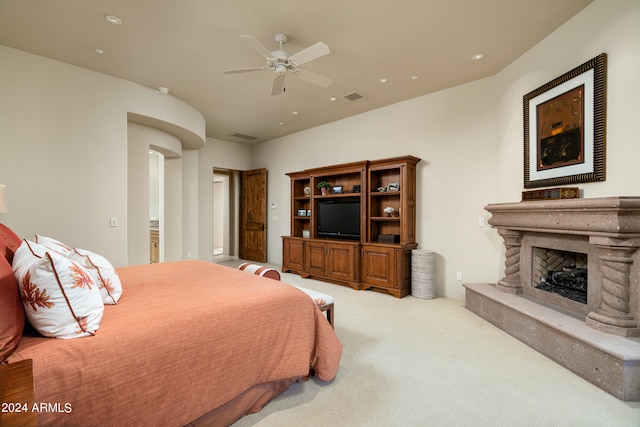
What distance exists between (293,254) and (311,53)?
3846mm

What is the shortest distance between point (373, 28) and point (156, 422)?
3.31m

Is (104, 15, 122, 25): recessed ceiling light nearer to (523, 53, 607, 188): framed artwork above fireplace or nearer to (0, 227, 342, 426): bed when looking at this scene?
(0, 227, 342, 426): bed

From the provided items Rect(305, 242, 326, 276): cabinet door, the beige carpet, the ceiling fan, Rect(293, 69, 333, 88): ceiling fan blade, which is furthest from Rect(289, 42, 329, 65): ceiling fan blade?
Rect(305, 242, 326, 276): cabinet door

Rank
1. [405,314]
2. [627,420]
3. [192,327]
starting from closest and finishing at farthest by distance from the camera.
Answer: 1. [192,327]
2. [627,420]
3. [405,314]

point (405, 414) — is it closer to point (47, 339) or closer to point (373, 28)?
point (47, 339)

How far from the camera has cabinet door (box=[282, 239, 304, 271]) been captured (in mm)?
5535

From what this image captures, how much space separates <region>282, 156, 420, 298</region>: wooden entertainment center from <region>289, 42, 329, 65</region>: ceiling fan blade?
215 centimetres

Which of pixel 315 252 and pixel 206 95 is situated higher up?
pixel 206 95

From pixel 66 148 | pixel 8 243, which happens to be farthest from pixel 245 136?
pixel 8 243

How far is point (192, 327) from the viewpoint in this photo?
144cm

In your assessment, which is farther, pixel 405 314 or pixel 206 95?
pixel 206 95

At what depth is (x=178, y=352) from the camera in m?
1.36

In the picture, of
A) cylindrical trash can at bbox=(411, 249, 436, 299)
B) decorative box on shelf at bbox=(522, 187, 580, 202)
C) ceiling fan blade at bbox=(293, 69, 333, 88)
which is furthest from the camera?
cylindrical trash can at bbox=(411, 249, 436, 299)

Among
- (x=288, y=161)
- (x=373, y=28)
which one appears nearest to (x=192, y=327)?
(x=373, y=28)
